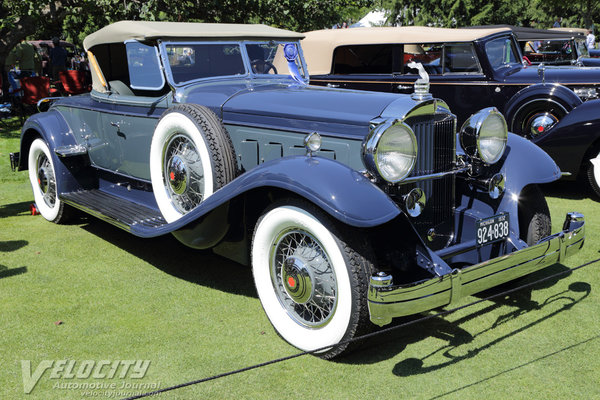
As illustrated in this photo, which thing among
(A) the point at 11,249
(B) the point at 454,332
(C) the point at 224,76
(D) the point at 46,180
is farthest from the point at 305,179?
(D) the point at 46,180

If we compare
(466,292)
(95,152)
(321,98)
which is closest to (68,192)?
(95,152)

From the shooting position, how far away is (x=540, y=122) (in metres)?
7.54

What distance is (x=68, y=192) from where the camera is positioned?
5.48 meters

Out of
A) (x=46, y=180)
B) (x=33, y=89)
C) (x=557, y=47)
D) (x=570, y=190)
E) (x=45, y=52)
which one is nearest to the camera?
(x=46, y=180)

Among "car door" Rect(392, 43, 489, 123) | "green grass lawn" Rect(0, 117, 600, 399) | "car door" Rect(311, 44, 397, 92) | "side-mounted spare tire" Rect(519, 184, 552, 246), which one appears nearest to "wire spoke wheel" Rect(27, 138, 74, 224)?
"green grass lawn" Rect(0, 117, 600, 399)

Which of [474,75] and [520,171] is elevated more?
[474,75]

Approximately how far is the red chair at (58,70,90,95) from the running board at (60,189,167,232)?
9.76 meters

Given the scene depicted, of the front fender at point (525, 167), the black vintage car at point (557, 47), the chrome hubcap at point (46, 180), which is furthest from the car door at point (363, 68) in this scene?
the front fender at point (525, 167)

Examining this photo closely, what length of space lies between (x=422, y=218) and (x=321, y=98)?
3.49 feet

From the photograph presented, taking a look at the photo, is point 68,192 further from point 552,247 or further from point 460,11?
point 460,11

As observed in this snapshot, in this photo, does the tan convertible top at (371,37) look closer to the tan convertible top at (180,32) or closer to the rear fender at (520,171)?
the tan convertible top at (180,32)

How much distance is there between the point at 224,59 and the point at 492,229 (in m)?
2.57

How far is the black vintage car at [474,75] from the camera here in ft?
24.1

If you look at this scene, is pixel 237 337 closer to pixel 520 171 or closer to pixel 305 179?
pixel 305 179
